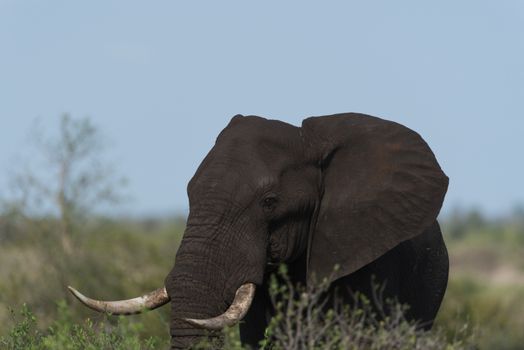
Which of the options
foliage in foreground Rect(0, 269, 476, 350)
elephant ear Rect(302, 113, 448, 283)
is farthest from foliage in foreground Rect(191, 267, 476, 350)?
elephant ear Rect(302, 113, 448, 283)

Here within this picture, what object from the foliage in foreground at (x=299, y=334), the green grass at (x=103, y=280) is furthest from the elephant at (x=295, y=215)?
the green grass at (x=103, y=280)

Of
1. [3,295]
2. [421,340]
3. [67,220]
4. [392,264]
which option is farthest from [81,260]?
[421,340]

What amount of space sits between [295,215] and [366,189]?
56cm

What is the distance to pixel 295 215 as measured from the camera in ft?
27.2

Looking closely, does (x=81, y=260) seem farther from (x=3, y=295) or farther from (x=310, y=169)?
(x=310, y=169)

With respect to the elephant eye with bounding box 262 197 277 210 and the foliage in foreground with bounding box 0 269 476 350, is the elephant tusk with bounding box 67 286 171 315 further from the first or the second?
the elephant eye with bounding box 262 197 277 210

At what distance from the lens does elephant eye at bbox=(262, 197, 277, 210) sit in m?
8.13

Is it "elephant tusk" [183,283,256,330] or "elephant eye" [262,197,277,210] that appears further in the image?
"elephant eye" [262,197,277,210]

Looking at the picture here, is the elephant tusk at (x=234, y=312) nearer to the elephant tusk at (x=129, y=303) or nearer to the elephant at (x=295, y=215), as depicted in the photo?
the elephant at (x=295, y=215)

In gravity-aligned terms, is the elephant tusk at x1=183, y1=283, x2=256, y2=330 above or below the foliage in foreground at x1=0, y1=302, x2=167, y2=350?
above

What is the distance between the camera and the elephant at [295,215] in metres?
7.81

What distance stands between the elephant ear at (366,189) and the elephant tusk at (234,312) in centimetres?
63

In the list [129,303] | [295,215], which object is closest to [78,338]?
[129,303]

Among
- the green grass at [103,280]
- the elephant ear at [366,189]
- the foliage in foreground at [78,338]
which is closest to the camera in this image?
the foliage in foreground at [78,338]
